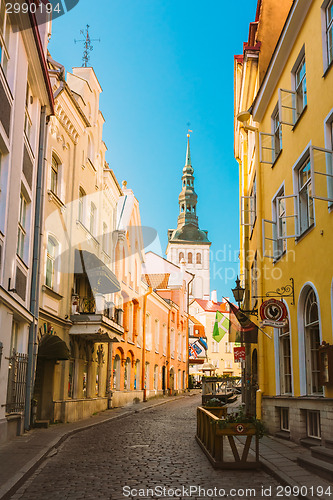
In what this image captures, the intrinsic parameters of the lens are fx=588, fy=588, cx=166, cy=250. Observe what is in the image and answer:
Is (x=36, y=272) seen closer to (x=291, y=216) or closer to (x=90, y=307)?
(x=291, y=216)

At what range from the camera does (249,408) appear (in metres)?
20.5

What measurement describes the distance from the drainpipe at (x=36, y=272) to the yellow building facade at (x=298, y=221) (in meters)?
6.10

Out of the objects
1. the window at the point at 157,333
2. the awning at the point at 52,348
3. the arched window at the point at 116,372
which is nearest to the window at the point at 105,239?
the arched window at the point at 116,372

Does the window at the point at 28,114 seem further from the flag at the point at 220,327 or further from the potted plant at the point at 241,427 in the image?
the flag at the point at 220,327

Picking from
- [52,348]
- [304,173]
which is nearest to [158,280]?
[52,348]

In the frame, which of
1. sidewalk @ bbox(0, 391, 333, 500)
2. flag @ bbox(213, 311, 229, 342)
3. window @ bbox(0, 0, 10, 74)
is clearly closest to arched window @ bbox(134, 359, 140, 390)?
flag @ bbox(213, 311, 229, 342)

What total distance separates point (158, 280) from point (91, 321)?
2919 centimetres

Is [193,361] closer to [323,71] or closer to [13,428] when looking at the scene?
[13,428]

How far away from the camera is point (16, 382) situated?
14.1 meters

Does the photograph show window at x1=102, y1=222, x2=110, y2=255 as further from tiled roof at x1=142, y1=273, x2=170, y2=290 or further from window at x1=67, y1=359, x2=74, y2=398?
tiled roof at x1=142, y1=273, x2=170, y2=290

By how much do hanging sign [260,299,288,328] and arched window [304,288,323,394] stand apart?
676 millimetres

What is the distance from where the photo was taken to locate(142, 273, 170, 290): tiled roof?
159 ft

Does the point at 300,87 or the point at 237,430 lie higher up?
the point at 300,87

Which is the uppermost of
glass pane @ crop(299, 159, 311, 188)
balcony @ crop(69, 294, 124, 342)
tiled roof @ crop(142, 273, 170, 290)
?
tiled roof @ crop(142, 273, 170, 290)
